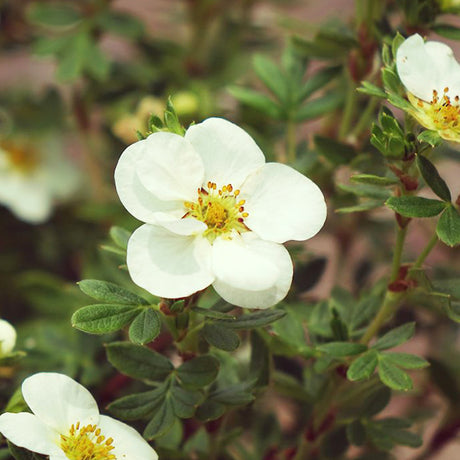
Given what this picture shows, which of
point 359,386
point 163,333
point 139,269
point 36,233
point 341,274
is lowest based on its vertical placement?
point 36,233

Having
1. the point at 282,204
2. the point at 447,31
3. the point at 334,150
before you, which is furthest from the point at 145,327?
the point at 447,31

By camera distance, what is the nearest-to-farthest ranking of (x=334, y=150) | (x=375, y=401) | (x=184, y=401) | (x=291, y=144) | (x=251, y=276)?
(x=251, y=276), (x=184, y=401), (x=375, y=401), (x=334, y=150), (x=291, y=144)

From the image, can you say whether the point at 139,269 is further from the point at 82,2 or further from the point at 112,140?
the point at 82,2

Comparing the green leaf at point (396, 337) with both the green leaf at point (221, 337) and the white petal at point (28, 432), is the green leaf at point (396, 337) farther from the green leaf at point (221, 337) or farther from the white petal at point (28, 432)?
the white petal at point (28, 432)

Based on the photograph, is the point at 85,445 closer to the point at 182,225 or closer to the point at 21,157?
the point at 182,225

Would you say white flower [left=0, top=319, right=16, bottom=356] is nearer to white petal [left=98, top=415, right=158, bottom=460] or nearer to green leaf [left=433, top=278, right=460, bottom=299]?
white petal [left=98, top=415, right=158, bottom=460]

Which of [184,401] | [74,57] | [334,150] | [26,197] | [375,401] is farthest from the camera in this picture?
[26,197]

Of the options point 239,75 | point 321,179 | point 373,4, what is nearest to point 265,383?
point 321,179
